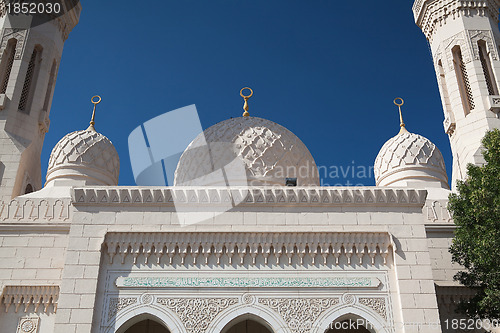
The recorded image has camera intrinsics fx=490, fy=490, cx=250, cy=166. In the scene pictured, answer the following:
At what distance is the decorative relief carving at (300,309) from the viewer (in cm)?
730

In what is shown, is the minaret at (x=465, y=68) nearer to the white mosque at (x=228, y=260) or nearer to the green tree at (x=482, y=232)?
the white mosque at (x=228, y=260)

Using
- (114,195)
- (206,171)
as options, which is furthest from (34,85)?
(114,195)

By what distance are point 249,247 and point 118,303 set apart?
7.13ft

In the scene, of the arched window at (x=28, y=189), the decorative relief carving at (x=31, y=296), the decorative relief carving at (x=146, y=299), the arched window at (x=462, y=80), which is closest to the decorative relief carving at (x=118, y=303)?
the decorative relief carving at (x=146, y=299)

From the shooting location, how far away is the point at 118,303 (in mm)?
7430

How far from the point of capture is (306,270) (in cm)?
771

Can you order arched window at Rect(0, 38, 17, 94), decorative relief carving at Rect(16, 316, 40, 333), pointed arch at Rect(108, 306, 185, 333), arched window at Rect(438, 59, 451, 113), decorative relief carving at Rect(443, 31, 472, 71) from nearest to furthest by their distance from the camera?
pointed arch at Rect(108, 306, 185, 333)
decorative relief carving at Rect(16, 316, 40, 333)
arched window at Rect(0, 38, 17, 94)
decorative relief carving at Rect(443, 31, 472, 71)
arched window at Rect(438, 59, 451, 113)

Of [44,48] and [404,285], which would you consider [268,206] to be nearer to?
[404,285]

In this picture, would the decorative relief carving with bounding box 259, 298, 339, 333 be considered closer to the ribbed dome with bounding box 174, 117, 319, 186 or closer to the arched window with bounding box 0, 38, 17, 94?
the ribbed dome with bounding box 174, 117, 319, 186

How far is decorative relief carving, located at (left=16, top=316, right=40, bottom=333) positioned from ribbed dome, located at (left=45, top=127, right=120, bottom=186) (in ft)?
12.1

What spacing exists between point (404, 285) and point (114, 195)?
483 cm

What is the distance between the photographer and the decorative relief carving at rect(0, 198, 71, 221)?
984 centimetres

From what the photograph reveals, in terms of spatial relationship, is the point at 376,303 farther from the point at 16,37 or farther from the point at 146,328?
the point at 16,37

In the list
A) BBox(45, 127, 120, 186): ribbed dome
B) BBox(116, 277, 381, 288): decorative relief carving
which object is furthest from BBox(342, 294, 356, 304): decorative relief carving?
BBox(45, 127, 120, 186): ribbed dome
